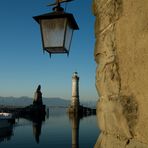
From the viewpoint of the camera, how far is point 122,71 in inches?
120

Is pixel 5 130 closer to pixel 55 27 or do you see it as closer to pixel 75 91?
pixel 75 91

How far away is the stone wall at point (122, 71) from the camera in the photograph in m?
2.68

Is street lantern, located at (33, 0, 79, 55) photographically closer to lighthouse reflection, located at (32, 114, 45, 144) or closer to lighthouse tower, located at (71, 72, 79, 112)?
lighthouse reflection, located at (32, 114, 45, 144)

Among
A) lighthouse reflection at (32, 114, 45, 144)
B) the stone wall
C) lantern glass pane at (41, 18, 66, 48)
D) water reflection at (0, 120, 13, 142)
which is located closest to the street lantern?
lantern glass pane at (41, 18, 66, 48)

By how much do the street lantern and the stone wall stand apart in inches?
27.5

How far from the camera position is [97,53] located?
3605 mm

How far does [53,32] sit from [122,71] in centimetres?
164

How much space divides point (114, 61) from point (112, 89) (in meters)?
0.27

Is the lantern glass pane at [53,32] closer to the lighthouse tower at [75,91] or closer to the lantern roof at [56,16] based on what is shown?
the lantern roof at [56,16]

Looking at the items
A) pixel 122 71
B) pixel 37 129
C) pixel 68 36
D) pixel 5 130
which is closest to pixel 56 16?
pixel 68 36

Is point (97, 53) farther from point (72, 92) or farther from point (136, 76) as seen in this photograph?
point (72, 92)

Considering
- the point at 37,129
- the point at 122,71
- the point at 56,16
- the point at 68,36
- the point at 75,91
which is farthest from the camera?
the point at 37,129

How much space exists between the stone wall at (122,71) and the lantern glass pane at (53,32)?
737mm

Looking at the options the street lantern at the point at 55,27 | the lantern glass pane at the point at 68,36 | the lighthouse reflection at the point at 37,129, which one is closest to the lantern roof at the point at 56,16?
the street lantern at the point at 55,27
